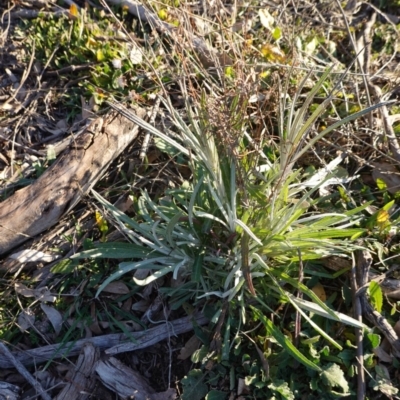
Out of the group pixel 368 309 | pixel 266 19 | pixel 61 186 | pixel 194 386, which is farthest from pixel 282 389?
pixel 266 19

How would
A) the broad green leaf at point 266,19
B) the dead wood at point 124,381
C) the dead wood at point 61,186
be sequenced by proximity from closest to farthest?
the dead wood at point 124,381, the dead wood at point 61,186, the broad green leaf at point 266,19

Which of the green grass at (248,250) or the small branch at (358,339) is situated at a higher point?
the green grass at (248,250)

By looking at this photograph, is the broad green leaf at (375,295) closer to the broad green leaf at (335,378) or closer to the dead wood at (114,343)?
the broad green leaf at (335,378)

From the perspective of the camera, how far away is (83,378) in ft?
7.38

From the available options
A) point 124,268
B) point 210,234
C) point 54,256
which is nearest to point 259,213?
point 210,234

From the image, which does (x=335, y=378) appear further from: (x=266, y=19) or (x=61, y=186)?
(x=266, y=19)

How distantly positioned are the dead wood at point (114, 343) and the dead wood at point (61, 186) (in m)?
0.50

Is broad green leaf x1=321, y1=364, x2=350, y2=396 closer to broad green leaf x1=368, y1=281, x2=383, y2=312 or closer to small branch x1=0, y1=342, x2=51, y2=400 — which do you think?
broad green leaf x1=368, y1=281, x2=383, y2=312

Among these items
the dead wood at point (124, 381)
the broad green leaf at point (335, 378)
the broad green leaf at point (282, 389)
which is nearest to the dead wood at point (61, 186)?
the dead wood at point (124, 381)

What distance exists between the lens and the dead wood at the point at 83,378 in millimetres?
2221

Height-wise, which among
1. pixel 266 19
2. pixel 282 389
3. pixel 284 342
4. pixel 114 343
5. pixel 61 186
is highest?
pixel 61 186

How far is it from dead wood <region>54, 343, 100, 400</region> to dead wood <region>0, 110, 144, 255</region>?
62 centimetres

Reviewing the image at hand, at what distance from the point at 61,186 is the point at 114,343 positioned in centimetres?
75

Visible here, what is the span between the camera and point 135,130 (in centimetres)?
263
